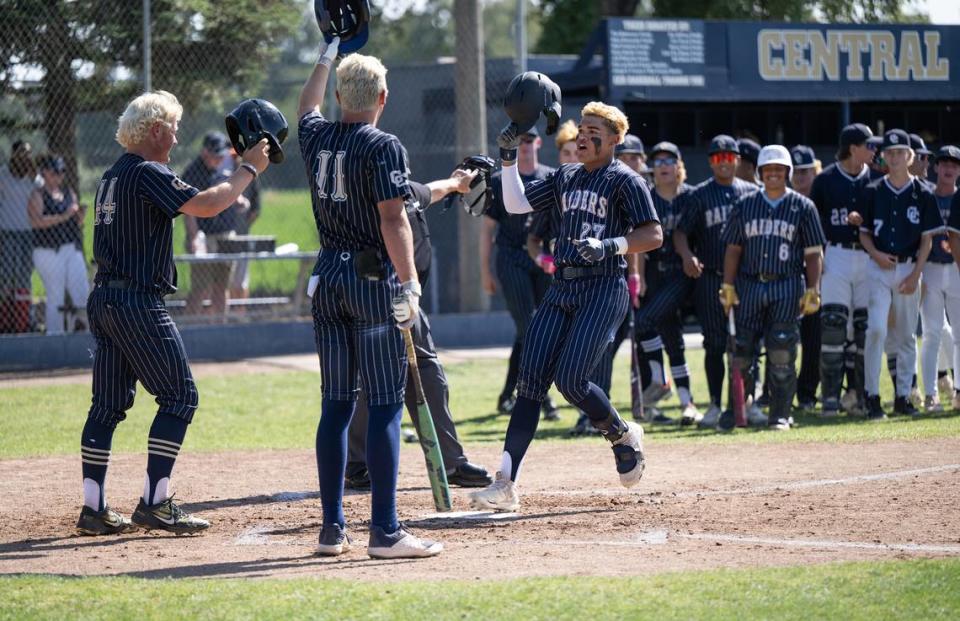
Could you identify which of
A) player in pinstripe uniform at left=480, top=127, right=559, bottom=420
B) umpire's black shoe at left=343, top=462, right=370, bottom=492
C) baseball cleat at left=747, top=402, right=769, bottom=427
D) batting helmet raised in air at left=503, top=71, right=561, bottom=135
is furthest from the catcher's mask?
baseball cleat at left=747, top=402, right=769, bottom=427

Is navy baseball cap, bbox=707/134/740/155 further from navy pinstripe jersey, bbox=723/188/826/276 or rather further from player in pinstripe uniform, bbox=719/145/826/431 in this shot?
navy pinstripe jersey, bbox=723/188/826/276

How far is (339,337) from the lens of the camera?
594 centimetres

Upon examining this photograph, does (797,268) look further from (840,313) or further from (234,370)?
(234,370)

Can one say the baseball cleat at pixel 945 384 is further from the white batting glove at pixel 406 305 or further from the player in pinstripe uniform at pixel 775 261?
the white batting glove at pixel 406 305

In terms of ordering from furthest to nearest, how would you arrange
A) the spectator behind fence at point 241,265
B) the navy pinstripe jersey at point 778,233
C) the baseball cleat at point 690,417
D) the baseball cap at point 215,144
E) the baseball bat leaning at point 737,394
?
the spectator behind fence at point 241,265
the baseball cap at point 215,144
the baseball cleat at point 690,417
the baseball bat leaning at point 737,394
the navy pinstripe jersey at point 778,233

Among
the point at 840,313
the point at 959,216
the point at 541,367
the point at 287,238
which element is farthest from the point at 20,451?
the point at 287,238

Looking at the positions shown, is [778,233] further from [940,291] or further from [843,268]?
[940,291]

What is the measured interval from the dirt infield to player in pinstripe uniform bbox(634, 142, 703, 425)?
1.72 metres

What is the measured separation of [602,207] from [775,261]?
130 inches

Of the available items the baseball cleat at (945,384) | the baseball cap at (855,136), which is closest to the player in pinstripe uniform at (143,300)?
the baseball cap at (855,136)

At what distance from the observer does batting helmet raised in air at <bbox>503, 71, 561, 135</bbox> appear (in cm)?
696

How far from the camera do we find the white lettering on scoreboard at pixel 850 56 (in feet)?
56.7

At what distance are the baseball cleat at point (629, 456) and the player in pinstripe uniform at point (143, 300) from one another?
223 centimetres

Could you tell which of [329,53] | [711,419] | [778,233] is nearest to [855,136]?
[778,233]
